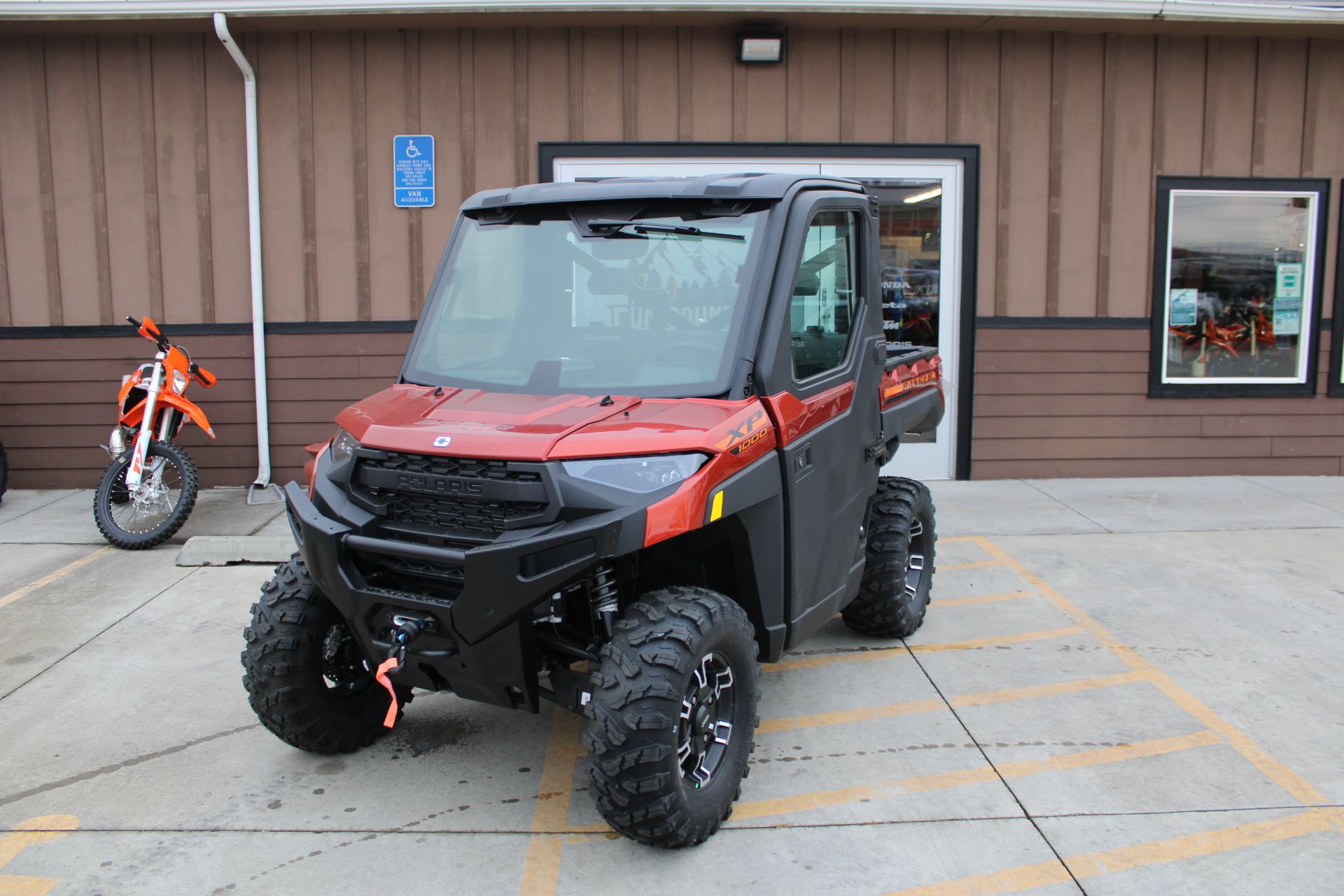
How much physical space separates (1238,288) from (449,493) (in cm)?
821

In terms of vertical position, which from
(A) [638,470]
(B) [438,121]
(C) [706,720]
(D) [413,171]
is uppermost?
(B) [438,121]

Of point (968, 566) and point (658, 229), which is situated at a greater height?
point (658, 229)

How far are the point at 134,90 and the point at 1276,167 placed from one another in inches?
370

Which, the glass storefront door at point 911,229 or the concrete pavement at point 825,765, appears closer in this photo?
the concrete pavement at point 825,765

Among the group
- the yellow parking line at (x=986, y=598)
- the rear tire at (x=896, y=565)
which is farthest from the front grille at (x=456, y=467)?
the yellow parking line at (x=986, y=598)

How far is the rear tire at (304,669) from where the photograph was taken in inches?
148

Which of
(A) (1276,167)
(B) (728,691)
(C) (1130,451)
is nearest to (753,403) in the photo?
(B) (728,691)

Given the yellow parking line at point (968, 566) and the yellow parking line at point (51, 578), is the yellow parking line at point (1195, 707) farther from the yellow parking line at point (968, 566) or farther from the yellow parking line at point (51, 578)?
the yellow parking line at point (51, 578)

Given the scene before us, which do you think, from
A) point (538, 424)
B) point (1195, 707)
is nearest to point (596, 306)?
point (538, 424)

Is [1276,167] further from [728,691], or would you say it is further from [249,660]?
[249,660]

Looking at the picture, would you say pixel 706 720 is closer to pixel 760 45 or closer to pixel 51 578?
pixel 51 578

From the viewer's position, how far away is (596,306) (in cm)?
389

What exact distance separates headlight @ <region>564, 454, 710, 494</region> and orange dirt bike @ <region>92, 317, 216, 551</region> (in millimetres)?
5016

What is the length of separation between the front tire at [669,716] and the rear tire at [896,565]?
5.43 feet
